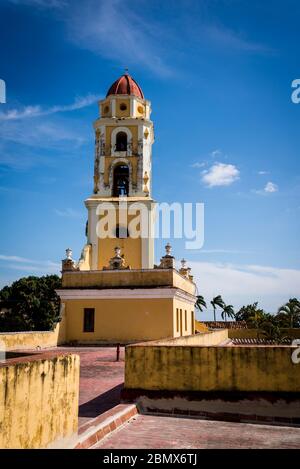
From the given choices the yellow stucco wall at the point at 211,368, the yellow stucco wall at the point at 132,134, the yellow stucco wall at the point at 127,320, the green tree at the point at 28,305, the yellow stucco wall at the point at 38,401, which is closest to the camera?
the yellow stucco wall at the point at 38,401

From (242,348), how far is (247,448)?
2.41 meters

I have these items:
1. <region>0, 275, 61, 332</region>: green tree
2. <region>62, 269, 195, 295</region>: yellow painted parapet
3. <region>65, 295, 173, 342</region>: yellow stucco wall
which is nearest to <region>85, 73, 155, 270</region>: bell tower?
<region>62, 269, 195, 295</region>: yellow painted parapet

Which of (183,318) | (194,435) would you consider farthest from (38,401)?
(183,318)

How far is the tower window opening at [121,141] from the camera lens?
24975 mm

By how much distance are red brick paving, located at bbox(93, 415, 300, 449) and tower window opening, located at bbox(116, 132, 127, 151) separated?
19.4 m

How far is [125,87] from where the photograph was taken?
2597cm

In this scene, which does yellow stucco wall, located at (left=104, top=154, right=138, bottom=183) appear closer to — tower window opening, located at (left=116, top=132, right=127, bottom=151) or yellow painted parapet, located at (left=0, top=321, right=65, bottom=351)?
tower window opening, located at (left=116, top=132, right=127, bottom=151)

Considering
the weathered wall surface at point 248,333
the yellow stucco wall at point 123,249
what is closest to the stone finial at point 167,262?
the yellow stucco wall at point 123,249

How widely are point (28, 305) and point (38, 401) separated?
113 ft

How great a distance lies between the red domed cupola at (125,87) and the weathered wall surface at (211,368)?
2061cm

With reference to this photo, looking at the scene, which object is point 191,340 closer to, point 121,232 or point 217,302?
point 121,232

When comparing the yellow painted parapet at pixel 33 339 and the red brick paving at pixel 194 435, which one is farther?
the yellow painted parapet at pixel 33 339

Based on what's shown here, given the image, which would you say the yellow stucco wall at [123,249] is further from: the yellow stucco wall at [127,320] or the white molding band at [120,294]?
the yellow stucco wall at [127,320]
